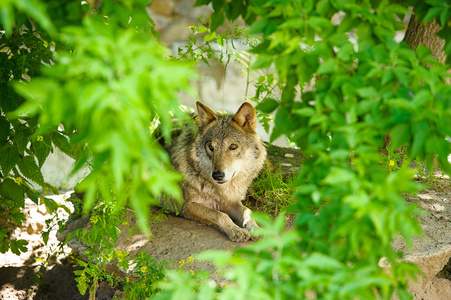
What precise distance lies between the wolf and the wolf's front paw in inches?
6.1

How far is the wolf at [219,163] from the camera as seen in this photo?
172 inches

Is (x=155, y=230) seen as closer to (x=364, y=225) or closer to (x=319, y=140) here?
(x=319, y=140)

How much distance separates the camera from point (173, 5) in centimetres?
941

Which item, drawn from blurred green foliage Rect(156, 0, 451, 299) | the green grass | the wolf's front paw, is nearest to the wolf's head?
the green grass

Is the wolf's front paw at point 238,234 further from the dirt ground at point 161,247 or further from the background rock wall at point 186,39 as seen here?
the background rock wall at point 186,39

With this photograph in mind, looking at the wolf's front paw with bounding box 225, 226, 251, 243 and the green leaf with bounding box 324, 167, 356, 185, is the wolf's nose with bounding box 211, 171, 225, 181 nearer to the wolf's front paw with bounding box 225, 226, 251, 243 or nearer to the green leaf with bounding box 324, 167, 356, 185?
the wolf's front paw with bounding box 225, 226, 251, 243

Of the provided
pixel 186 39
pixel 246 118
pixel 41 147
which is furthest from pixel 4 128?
pixel 186 39

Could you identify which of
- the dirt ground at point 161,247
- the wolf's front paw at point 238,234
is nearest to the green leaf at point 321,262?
the dirt ground at point 161,247

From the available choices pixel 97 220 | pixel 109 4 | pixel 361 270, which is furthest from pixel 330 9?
pixel 97 220

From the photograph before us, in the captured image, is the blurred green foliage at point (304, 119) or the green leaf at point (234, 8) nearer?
the blurred green foliage at point (304, 119)

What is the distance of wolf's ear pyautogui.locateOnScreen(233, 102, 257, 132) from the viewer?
4.47 m

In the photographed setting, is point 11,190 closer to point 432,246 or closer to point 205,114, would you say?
point 205,114

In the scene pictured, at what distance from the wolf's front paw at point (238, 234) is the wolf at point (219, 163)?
154 millimetres

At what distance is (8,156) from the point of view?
3.10 m
